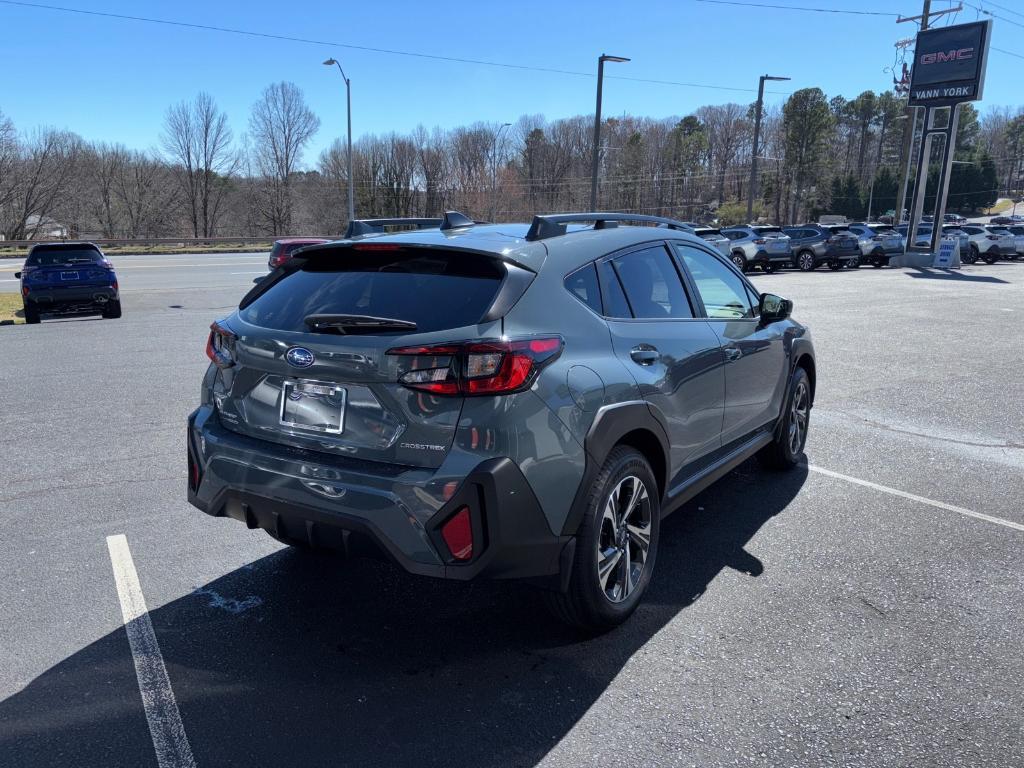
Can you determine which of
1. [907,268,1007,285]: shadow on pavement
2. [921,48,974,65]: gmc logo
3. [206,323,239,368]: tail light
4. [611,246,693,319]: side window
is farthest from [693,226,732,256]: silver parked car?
[206,323,239,368]: tail light

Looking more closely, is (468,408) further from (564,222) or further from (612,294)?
(564,222)

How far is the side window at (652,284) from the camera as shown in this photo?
369 centimetres

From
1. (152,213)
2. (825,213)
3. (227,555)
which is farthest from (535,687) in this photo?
(825,213)

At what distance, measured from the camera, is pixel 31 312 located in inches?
561

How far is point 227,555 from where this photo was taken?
162 inches

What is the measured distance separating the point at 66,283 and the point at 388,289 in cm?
1377

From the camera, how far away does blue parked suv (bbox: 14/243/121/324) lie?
46.7 feet

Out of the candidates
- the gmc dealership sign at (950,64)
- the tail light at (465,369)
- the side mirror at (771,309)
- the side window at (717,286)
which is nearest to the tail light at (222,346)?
the tail light at (465,369)

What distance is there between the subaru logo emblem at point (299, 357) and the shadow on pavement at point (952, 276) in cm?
2622

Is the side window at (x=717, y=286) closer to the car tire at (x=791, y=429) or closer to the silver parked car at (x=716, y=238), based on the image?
the car tire at (x=791, y=429)

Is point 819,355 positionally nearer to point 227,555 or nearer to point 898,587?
point 898,587

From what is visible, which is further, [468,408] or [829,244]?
[829,244]

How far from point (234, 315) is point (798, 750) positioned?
115 inches

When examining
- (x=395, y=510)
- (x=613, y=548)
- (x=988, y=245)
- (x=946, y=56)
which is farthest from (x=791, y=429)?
(x=988, y=245)
